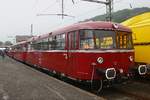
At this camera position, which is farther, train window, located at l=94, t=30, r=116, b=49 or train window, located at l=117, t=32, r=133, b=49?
train window, located at l=117, t=32, r=133, b=49

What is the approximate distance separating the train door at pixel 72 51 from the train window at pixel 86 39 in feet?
1.24

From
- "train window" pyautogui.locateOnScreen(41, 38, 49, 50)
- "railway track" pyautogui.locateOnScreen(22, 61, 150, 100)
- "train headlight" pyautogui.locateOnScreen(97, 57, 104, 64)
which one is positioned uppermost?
"train window" pyautogui.locateOnScreen(41, 38, 49, 50)

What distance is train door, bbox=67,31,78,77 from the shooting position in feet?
45.6

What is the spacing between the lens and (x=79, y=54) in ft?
44.1

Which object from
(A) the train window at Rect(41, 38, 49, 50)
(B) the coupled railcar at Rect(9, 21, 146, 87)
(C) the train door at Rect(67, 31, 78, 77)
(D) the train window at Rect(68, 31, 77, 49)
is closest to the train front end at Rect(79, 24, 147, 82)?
(B) the coupled railcar at Rect(9, 21, 146, 87)

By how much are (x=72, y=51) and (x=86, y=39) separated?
43.2 inches

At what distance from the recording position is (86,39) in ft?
43.7

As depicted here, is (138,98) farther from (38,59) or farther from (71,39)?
(38,59)

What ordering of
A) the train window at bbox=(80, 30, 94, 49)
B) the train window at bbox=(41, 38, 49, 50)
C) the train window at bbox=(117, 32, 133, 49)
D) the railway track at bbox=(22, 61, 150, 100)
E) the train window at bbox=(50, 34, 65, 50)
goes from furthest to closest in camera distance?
the train window at bbox=(41, 38, 49, 50)
the train window at bbox=(50, 34, 65, 50)
the train window at bbox=(117, 32, 133, 49)
the train window at bbox=(80, 30, 94, 49)
the railway track at bbox=(22, 61, 150, 100)

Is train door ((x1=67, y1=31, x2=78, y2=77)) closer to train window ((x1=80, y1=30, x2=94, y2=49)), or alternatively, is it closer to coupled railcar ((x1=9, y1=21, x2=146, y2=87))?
coupled railcar ((x1=9, y1=21, x2=146, y2=87))

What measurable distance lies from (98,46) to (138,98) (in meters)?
2.44

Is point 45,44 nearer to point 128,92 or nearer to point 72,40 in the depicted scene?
point 72,40

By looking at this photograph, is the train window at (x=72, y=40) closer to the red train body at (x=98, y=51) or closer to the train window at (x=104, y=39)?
the red train body at (x=98, y=51)

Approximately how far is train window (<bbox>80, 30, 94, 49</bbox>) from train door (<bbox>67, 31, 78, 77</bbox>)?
38 centimetres
